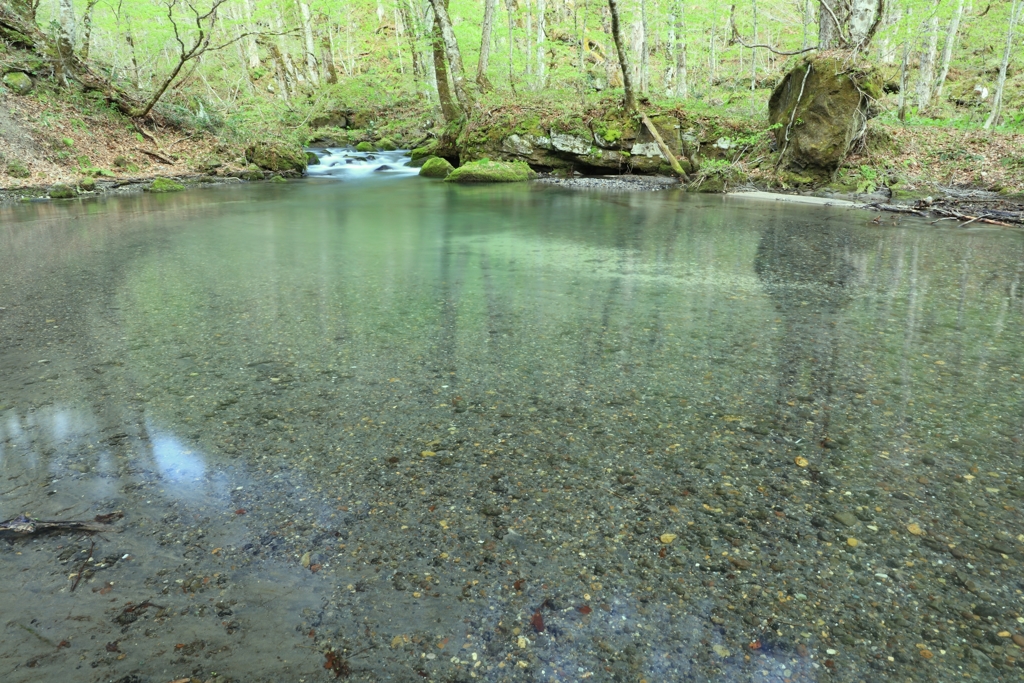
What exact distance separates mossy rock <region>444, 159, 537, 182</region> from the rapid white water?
3303mm

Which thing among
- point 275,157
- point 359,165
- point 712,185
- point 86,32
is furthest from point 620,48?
point 86,32

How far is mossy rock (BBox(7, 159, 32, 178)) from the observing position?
14.9 m

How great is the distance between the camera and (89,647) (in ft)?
5.29

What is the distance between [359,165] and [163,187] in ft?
26.4

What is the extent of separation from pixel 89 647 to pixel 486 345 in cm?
268

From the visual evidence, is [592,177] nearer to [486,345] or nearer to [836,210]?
[836,210]

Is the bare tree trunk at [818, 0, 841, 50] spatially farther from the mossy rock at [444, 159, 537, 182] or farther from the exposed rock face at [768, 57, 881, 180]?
the mossy rock at [444, 159, 537, 182]

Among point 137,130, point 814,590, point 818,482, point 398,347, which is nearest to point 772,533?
point 814,590

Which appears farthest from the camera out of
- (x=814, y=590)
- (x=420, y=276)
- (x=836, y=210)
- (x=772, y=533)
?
(x=836, y=210)

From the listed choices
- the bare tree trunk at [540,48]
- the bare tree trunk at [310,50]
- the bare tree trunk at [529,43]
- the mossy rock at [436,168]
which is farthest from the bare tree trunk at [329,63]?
the mossy rock at [436,168]

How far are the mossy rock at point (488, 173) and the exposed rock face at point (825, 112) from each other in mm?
7352

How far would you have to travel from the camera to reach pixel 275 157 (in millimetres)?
20750

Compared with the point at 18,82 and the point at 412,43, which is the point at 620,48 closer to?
the point at 18,82

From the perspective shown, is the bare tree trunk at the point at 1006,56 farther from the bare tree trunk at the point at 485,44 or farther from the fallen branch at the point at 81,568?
the fallen branch at the point at 81,568
